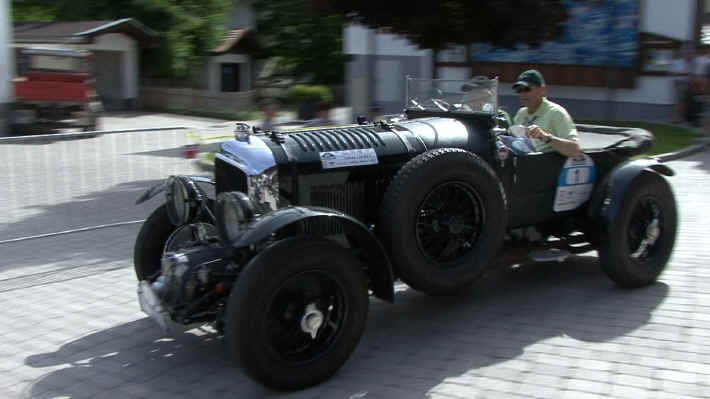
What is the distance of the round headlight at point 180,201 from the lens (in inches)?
191

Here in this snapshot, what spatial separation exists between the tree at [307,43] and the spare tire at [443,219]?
23.2 m

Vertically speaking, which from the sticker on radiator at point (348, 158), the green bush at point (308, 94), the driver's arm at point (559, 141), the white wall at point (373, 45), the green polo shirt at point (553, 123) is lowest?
the sticker on radiator at point (348, 158)

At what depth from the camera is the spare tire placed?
4.38 m

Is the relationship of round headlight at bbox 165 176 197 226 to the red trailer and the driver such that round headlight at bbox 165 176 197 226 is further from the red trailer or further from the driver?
the red trailer

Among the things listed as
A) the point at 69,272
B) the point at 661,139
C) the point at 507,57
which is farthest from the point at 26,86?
the point at 661,139

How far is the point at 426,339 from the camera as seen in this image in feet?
15.3

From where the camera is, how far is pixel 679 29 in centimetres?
1645

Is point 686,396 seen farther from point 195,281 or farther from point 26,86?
point 26,86

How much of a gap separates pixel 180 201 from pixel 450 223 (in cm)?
185

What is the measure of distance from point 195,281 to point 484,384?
1.74m

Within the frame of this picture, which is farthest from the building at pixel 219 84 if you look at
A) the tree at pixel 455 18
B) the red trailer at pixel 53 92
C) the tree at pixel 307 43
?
the tree at pixel 455 18

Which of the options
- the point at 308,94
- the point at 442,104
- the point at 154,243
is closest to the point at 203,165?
the point at 154,243

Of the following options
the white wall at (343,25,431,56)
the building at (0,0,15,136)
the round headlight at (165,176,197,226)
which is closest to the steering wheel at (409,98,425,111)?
the round headlight at (165,176,197,226)

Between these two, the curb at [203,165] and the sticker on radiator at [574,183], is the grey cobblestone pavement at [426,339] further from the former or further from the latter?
the curb at [203,165]
